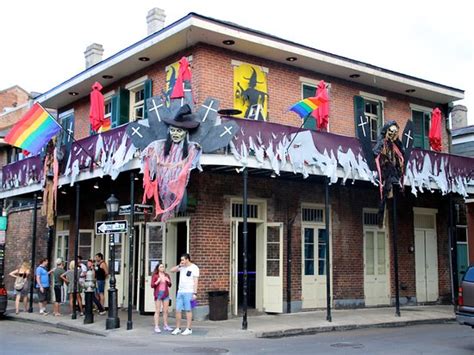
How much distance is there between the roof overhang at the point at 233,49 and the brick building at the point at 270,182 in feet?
A: 0.14

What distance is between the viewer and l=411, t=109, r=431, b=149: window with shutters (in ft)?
68.4

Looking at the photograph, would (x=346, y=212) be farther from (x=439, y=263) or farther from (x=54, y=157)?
(x=54, y=157)

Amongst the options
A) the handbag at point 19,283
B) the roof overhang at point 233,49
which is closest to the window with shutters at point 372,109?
the roof overhang at point 233,49

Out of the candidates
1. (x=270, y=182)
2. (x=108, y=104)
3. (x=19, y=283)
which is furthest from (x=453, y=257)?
(x=19, y=283)

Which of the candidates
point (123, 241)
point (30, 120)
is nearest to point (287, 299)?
point (123, 241)

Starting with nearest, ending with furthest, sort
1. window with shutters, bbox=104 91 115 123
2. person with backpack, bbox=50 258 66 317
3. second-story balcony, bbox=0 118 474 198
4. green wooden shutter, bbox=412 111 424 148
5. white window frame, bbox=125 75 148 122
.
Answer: second-story balcony, bbox=0 118 474 198 → person with backpack, bbox=50 258 66 317 → white window frame, bbox=125 75 148 122 → window with shutters, bbox=104 91 115 123 → green wooden shutter, bbox=412 111 424 148

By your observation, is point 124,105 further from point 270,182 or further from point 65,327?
point 65,327

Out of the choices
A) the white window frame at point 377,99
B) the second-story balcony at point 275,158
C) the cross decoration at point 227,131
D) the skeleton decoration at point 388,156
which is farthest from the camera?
the white window frame at point 377,99

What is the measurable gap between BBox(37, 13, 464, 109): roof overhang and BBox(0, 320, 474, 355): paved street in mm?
7645

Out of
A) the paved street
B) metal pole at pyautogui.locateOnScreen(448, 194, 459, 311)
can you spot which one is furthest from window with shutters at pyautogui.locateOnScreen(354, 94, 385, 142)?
the paved street

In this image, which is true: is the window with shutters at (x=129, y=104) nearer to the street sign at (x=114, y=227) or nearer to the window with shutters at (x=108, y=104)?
the window with shutters at (x=108, y=104)

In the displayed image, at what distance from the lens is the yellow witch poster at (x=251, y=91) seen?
16094 millimetres

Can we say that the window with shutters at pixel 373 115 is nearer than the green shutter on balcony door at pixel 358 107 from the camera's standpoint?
No

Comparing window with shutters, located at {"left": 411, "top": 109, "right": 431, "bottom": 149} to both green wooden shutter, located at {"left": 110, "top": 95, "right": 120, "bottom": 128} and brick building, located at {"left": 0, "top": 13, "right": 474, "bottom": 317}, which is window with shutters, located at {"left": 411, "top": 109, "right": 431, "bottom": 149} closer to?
brick building, located at {"left": 0, "top": 13, "right": 474, "bottom": 317}
